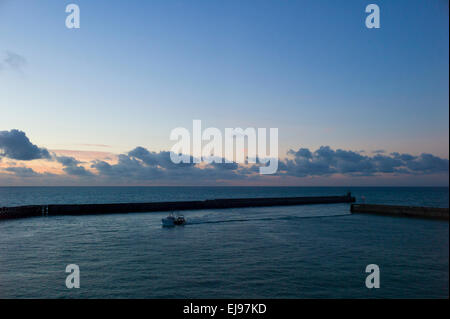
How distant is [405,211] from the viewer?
72375 millimetres

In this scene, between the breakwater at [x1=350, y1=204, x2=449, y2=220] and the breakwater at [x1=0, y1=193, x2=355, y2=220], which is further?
the breakwater at [x1=0, y1=193, x2=355, y2=220]

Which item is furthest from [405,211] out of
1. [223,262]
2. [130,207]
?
[130,207]

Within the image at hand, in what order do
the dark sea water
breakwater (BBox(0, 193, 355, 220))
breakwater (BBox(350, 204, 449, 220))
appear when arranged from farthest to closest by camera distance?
breakwater (BBox(0, 193, 355, 220)) < breakwater (BBox(350, 204, 449, 220)) < the dark sea water

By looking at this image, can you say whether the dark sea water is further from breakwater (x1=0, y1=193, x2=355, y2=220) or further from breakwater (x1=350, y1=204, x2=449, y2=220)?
breakwater (x1=350, y1=204, x2=449, y2=220)

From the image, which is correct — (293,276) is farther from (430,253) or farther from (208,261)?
(430,253)

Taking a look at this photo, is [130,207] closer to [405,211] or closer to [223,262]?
[223,262]

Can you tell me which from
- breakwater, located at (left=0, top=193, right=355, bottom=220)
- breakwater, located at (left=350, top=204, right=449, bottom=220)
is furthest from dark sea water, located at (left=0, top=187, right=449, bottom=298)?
breakwater, located at (left=350, top=204, right=449, bottom=220)

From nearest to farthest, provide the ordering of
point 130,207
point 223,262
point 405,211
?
point 223,262 < point 405,211 < point 130,207

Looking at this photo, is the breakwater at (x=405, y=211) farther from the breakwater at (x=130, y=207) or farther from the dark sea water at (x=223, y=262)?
the breakwater at (x=130, y=207)

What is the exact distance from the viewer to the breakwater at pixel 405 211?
65.5m

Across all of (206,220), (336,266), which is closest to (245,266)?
(336,266)

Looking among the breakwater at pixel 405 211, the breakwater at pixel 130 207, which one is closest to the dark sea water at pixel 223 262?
the breakwater at pixel 130 207

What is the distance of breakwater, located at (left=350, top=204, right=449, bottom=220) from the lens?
6550 centimetres

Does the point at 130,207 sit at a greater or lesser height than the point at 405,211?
lesser
